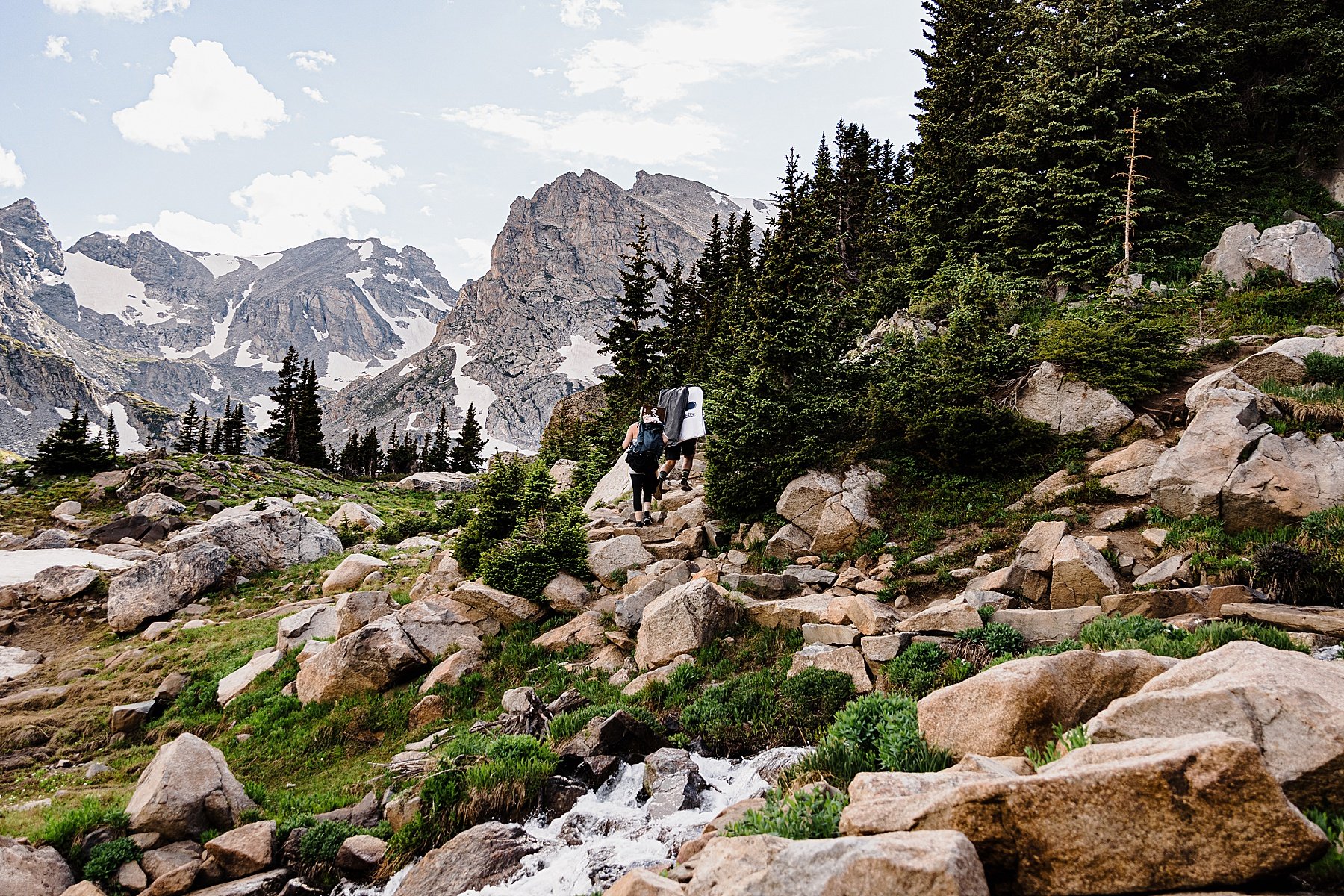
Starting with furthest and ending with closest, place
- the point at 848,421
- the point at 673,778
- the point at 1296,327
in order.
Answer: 1. the point at 848,421
2. the point at 1296,327
3. the point at 673,778

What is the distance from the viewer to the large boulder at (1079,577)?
31.0 ft

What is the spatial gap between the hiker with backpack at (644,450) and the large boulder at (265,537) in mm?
14409

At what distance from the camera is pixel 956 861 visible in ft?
10.2

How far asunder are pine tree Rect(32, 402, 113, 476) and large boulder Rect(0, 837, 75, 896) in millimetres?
41005

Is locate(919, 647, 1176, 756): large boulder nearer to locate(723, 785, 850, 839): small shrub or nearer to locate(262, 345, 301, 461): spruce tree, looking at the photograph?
locate(723, 785, 850, 839): small shrub

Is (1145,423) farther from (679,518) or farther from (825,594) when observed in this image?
(679,518)

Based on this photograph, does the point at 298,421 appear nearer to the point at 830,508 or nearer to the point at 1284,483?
the point at 830,508

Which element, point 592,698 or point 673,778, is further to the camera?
point 592,698

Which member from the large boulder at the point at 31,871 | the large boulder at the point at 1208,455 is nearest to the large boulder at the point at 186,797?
the large boulder at the point at 31,871

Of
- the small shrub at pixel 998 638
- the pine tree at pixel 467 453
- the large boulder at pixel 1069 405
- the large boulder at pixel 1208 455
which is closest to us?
the small shrub at pixel 998 638

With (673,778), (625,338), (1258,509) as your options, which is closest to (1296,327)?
(1258,509)

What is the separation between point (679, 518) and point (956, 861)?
1419 centimetres

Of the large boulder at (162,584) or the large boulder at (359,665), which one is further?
the large boulder at (162,584)

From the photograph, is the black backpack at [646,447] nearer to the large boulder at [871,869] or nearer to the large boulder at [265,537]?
the large boulder at [871,869]
